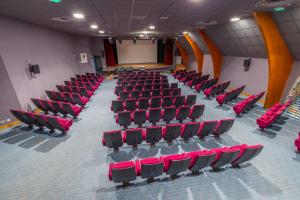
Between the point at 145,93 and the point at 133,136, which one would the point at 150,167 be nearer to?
the point at 133,136

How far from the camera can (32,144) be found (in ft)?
18.6

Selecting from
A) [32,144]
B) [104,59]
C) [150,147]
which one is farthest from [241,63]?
[104,59]

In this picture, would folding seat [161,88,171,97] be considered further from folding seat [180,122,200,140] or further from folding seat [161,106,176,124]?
folding seat [180,122,200,140]

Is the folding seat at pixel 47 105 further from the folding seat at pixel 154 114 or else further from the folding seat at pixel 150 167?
the folding seat at pixel 150 167

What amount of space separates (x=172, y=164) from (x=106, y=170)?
2.06m

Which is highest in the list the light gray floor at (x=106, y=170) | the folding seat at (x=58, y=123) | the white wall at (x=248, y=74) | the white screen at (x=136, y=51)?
the white screen at (x=136, y=51)

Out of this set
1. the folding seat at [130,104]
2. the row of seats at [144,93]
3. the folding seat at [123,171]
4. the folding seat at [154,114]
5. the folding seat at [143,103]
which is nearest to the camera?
the folding seat at [123,171]

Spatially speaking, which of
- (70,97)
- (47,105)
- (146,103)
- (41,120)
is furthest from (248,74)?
(47,105)

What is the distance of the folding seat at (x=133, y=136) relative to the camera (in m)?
4.78

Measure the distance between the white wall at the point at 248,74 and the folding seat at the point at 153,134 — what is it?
8.51m

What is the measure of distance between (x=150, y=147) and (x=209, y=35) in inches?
441

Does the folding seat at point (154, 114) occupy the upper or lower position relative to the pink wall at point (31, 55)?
lower

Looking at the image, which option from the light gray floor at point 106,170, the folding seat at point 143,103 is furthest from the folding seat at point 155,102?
the light gray floor at point 106,170

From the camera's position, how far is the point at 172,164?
3543mm
